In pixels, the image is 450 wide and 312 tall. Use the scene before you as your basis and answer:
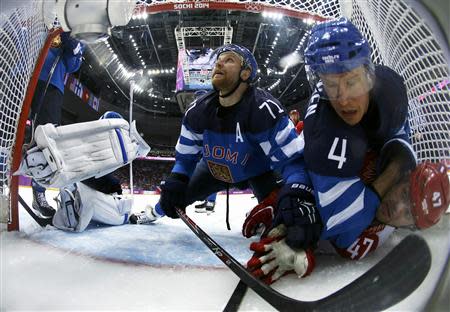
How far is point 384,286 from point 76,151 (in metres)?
0.93

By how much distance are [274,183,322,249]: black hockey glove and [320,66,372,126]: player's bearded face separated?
0.21 metres

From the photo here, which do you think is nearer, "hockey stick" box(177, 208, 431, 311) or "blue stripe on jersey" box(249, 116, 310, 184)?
Answer: "hockey stick" box(177, 208, 431, 311)

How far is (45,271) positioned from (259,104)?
740 mm

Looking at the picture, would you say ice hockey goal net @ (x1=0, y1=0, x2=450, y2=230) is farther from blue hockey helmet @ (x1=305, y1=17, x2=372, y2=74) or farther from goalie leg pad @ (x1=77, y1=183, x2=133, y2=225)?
goalie leg pad @ (x1=77, y1=183, x2=133, y2=225)

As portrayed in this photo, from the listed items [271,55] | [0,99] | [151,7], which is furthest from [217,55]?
[271,55]

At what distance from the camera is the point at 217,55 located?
1.11 metres

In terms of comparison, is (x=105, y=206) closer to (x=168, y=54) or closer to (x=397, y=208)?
(x=397, y=208)

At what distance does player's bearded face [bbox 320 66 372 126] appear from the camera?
64 cm

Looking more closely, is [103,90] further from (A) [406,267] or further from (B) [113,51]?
(A) [406,267]

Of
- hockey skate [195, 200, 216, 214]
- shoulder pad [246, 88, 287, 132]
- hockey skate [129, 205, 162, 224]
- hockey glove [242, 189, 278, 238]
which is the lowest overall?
hockey skate [195, 200, 216, 214]

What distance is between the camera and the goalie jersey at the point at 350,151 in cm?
70

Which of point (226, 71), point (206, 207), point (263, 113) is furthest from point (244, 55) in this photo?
point (206, 207)

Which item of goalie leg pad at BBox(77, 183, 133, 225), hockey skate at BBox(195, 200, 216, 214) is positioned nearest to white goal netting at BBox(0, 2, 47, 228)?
goalie leg pad at BBox(77, 183, 133, 225)

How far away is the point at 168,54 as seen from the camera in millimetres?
3230
